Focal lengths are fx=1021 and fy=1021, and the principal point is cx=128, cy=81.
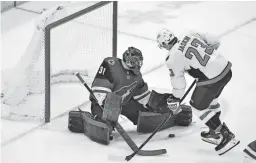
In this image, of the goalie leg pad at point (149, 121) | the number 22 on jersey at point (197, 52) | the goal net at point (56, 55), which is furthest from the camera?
the goal net at point (56, 55)

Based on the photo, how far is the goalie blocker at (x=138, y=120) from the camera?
24.2 ft

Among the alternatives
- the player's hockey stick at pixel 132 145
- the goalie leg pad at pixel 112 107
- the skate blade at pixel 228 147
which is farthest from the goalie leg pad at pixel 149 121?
the skate blade at pixel 228 147

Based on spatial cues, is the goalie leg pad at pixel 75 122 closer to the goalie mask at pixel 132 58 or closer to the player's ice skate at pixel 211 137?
the goalie mask at pixel 132 58

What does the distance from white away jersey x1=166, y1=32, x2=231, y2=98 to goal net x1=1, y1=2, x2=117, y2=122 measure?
1073 millimetres

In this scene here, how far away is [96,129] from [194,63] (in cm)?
88

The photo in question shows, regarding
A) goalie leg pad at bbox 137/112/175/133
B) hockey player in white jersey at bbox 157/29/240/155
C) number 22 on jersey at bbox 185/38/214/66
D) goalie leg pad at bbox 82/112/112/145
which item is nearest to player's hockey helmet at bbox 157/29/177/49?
hockey player in white jersey at bbox 157/29/240/155

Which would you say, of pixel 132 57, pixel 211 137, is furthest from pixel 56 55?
pixel 211 137

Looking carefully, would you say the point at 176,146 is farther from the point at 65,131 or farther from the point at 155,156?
the point at 65,131

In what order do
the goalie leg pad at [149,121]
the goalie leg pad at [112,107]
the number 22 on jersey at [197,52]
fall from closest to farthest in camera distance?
the number 22 on jersey at [197,52]
the goalie leg pad at [112,107]
the goalie leg pad at [149,121]

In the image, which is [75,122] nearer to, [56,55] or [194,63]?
[56,55]

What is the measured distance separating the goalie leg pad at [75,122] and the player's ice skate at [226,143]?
1.04 meters

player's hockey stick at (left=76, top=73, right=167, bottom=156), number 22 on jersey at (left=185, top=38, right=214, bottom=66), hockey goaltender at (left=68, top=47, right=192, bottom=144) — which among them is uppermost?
number 22 on jersey at (left=185, top=38, right=214, bottom=66)

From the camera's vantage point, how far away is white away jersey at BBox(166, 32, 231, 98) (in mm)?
7133

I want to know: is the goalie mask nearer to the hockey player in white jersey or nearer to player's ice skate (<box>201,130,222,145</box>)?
the hockey player in white jersey
